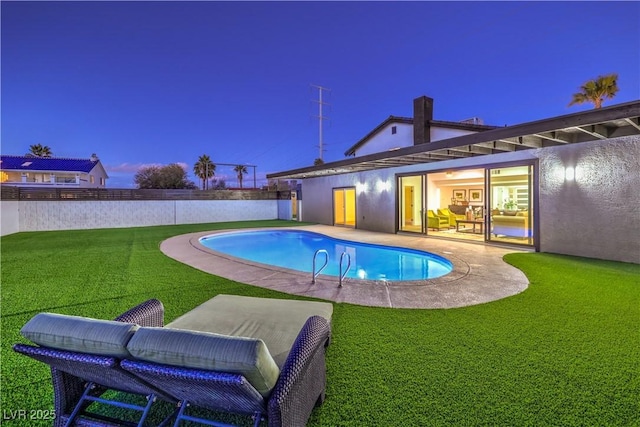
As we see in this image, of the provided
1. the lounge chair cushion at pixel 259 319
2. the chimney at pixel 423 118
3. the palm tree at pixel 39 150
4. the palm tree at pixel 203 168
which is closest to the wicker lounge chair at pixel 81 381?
the lounge chair cushion at pixel 259 319

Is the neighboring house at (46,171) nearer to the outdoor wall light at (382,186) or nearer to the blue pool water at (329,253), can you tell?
the blue pool water at (329,253)

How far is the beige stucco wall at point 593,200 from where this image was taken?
6.58 meters

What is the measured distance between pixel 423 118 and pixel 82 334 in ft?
49.2

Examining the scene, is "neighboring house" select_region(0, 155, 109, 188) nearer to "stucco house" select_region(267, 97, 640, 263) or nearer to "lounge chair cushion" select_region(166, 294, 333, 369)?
"stucco house" select_region(267, 97, 640, 263)

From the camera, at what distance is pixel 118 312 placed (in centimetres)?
391

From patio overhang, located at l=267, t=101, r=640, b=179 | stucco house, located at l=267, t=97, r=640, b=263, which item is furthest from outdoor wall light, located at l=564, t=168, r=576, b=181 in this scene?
patio overhang, located at l=267, t=101, r=640, b=179

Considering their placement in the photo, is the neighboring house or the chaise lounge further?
the neighboring house

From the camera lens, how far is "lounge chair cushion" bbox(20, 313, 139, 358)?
1.58 meters

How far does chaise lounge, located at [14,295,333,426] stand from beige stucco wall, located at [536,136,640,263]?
815 centimetres

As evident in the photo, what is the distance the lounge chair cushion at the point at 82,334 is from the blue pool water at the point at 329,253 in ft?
15.2

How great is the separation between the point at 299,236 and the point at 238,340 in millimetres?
11827

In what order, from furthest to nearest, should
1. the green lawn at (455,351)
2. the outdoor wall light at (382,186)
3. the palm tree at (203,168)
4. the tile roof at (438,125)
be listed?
the palm tree at (203,168) → the tile roof at (438,125) → the outdoor wall light at (382,186) → the green lawn at (455,351)

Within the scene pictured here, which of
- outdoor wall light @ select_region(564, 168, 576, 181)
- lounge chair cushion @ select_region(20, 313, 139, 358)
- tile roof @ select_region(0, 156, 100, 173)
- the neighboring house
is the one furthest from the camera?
tile roof @ select_region(0, 156, 100, 173)

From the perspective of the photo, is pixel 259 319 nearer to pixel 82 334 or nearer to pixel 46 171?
pixel 82 334
